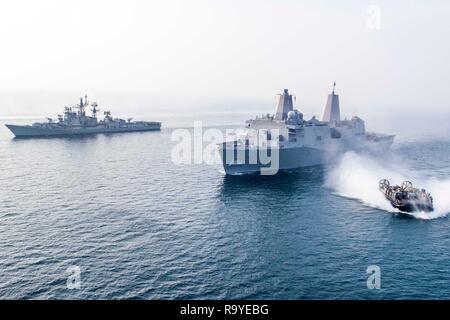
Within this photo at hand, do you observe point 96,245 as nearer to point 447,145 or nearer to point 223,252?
point 223,252

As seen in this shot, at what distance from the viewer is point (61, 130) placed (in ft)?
417

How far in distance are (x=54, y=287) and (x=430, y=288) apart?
32.1 metres

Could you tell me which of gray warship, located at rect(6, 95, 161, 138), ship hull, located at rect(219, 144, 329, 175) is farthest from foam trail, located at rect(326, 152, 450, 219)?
gray warship, located at rect(6, 95, 161, 138)

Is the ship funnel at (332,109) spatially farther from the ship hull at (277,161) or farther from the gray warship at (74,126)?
the gray warship at (74,126)

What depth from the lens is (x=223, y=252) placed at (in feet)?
115

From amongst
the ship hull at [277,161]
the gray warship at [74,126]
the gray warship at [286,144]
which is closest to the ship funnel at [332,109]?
the gray warship at [286,144]

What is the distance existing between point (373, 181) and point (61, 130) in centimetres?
11119

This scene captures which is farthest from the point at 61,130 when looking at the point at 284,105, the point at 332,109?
the point at 332,109

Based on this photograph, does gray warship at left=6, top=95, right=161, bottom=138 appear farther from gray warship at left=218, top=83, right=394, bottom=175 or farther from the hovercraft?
the hovercraft

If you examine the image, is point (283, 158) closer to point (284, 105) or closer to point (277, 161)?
point (277, 161)

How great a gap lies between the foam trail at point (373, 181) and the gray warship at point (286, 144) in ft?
17.9

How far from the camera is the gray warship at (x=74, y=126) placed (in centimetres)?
11925

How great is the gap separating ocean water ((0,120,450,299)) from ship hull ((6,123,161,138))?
170 ft
